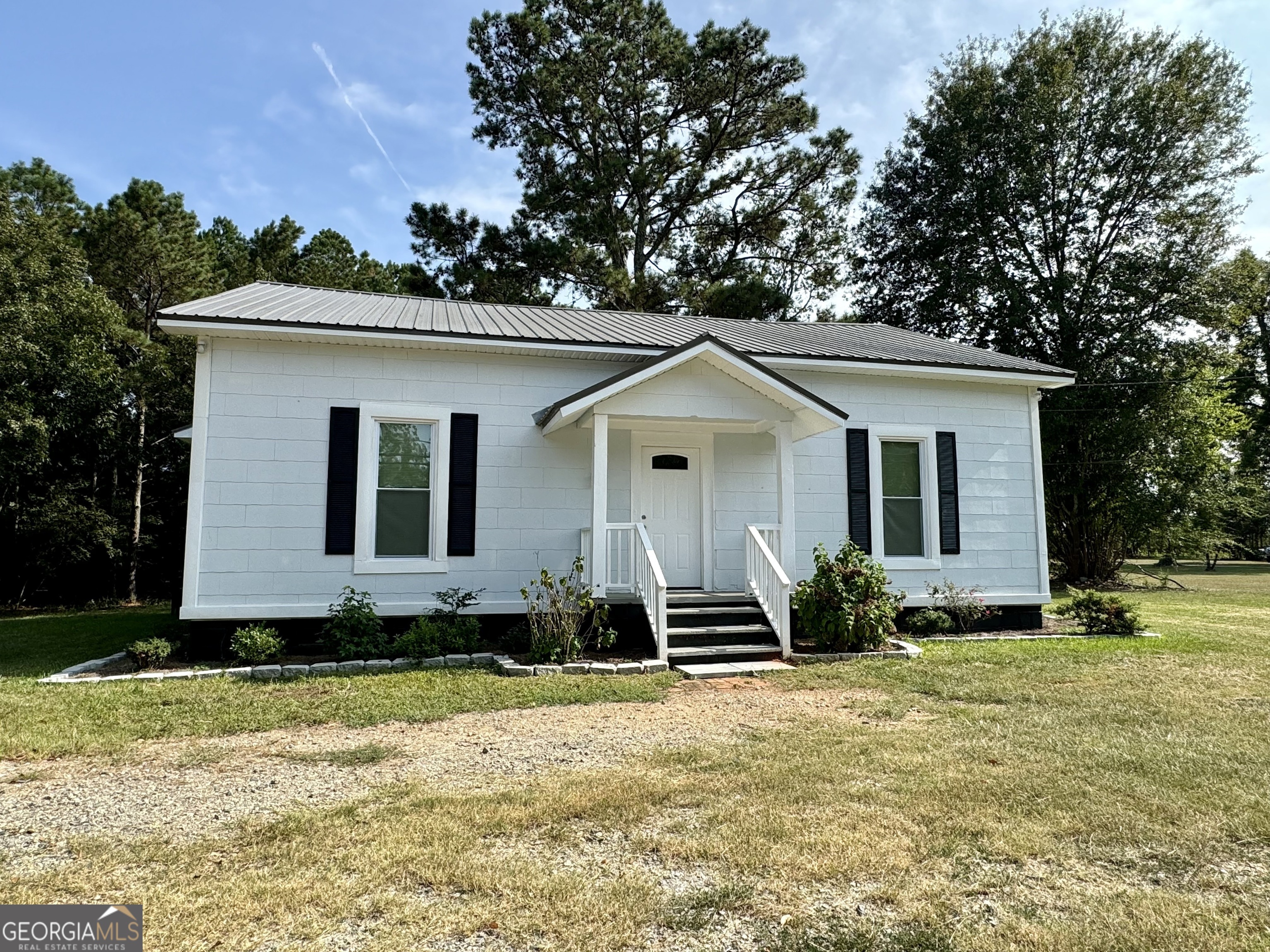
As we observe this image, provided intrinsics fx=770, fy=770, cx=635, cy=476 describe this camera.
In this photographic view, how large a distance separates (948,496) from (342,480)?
829cm

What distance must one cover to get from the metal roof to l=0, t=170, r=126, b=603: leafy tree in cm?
609

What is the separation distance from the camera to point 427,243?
→ 2306 cm

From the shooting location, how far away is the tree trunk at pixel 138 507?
690 inches

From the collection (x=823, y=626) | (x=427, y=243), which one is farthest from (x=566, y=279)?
(x=823, y=626)

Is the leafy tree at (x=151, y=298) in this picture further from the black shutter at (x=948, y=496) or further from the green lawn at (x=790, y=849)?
the black shutter at (x=948, y=496)

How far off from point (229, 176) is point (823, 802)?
12265 millimetres

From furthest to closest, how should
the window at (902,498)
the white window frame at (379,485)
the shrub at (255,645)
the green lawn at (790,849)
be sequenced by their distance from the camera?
the window at (902,498) < the white window frame at (379,485) < the shrub at (255,645) < the green lawn at (790,849)

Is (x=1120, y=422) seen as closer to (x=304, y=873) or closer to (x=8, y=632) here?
(x=304, y=873)

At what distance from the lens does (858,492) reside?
10.9 m

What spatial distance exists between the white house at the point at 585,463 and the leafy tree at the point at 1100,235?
44.0 ft

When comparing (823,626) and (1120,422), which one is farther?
(1120,422)

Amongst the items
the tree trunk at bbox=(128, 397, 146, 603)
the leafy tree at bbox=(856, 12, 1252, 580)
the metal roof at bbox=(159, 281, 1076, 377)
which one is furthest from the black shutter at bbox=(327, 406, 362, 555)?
the leafy tree at bbox=(856, 12, 1252, 580)

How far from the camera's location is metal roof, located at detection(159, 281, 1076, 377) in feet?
30.3

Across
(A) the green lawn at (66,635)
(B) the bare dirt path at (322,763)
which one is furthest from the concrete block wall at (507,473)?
(B) the bare dirt path at (322,763)
